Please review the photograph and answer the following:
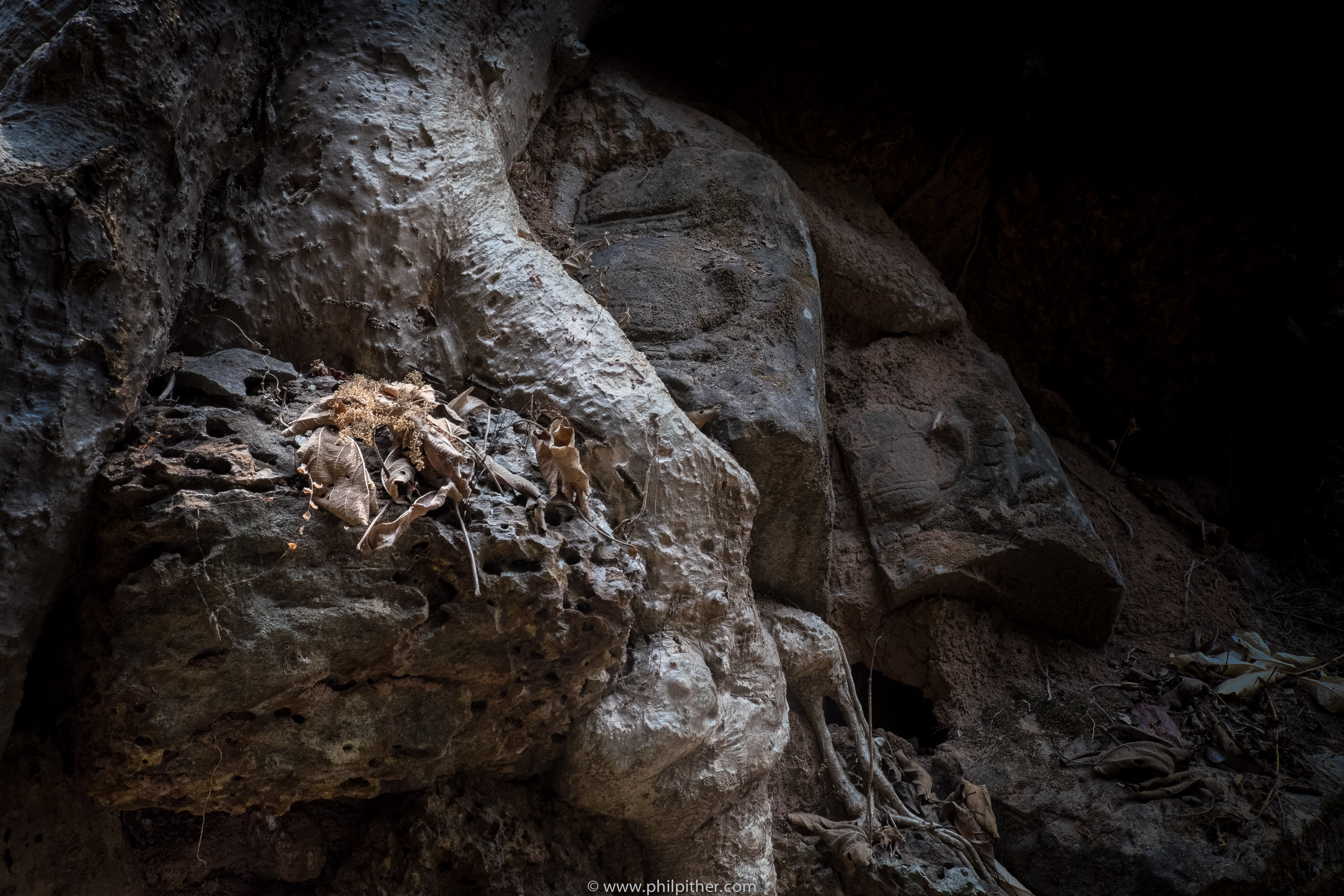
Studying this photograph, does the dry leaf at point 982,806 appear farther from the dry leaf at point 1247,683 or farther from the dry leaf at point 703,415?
the dry leaf at point 703,415

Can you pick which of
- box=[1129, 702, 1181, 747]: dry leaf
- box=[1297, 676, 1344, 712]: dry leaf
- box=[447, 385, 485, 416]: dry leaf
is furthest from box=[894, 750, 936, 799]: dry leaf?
box=[447, 385, 485, 416]: dry leaf

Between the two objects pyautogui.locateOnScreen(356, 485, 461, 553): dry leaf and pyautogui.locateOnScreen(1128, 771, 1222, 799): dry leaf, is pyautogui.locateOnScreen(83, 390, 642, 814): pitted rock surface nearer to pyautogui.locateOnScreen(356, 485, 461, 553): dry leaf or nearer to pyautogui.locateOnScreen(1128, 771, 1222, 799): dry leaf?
pyautogui.locateOnScreen(356, 485, 461, 553): dry leaf

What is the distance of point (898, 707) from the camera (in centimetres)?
352

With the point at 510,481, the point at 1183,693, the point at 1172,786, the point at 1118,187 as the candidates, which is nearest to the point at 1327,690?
the point at 1183,693

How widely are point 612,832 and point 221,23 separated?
2.23 metres

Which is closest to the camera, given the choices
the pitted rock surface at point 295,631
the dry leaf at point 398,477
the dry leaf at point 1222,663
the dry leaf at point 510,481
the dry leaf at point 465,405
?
the pitted rock surface at point 295,631

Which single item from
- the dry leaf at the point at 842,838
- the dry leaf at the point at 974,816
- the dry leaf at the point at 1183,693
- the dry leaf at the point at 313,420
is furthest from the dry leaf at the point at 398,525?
the dry leaf at the point at 1183,693

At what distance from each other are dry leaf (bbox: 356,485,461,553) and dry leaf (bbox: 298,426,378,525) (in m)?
0.03

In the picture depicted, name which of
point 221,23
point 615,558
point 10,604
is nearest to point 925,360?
point 615,558

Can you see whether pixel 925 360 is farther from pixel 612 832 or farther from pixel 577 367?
pixel 612 832

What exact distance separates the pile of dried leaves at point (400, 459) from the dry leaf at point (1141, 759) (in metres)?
2.08

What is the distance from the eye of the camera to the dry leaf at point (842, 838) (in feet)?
8.19

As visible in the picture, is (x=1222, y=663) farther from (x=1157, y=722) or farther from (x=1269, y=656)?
(x=1157, y=722)

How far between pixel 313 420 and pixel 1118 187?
397 centimetres
